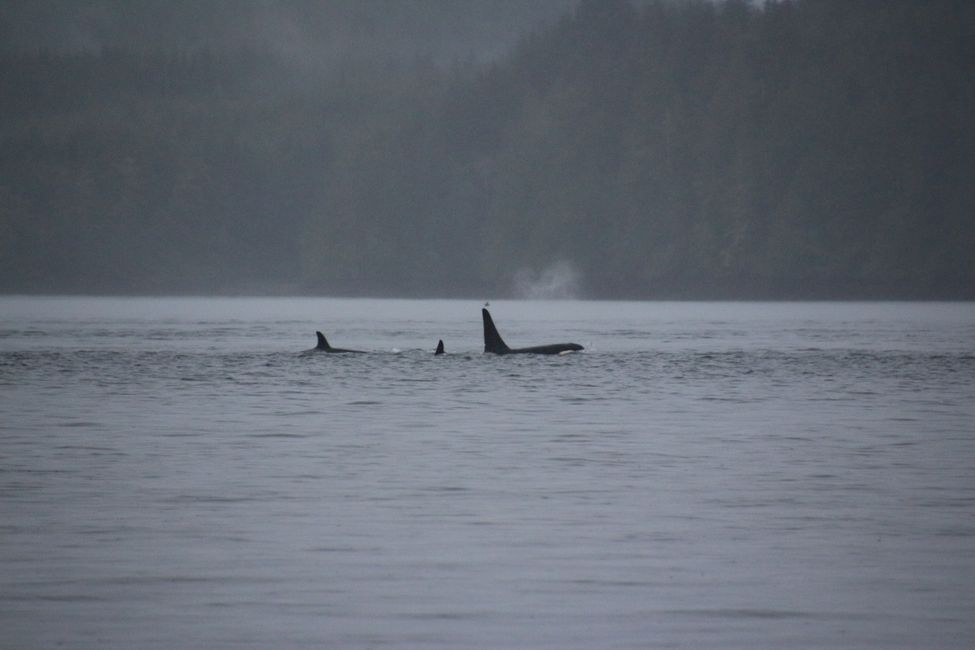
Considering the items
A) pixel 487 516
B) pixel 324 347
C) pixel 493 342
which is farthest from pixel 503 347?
pixel 487 516

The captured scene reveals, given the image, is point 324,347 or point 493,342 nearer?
point 493,342

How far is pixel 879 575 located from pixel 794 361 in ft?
139

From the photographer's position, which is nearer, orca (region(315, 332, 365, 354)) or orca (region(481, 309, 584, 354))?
orca (region(481, 309, 584, 354))

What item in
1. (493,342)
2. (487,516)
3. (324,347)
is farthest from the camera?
(324,347)

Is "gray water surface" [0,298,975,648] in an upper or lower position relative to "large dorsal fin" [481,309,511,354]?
lower

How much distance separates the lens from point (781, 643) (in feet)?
43.2

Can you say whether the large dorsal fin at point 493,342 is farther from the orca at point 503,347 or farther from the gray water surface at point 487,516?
the gray water surface at point 487,516

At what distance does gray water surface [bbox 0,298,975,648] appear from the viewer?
45.8ft

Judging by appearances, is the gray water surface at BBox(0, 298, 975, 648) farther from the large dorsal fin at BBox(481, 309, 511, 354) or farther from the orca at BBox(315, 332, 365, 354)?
the orca at BBox(315, 332, 365, 354)

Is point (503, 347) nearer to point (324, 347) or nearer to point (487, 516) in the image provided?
point (324, 347)

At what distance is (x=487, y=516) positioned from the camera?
19.6 m

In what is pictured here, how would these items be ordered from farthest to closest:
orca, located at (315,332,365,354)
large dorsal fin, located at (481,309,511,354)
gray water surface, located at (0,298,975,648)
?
orca, located at (315,332,365,354)
large dorsal fin, located at (481,309,511,354)
gray water surface, located at (0,298,975,648)

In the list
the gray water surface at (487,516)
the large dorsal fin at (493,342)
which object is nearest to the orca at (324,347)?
the large dorsal fin at (493,342)

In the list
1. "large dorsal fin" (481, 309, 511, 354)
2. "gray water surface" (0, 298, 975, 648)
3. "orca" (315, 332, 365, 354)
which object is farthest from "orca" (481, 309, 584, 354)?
"gray water surface" (0, 298, 975, 648)
